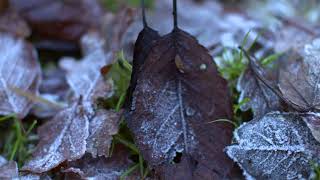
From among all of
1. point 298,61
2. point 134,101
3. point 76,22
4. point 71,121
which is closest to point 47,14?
point 76,22

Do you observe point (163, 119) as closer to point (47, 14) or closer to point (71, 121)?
point (71, 121)

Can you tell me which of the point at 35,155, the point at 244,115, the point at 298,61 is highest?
the point at 298,61

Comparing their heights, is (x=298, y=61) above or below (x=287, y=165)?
above

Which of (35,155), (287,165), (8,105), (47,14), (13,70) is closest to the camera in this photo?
(287,165)

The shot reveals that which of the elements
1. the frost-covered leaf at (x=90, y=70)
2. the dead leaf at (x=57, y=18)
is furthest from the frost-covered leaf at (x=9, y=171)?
the dead leaf at (x=57, y=18)

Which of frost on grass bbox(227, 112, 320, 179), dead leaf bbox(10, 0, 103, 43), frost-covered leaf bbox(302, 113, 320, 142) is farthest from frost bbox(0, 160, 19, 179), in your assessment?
dead leaf bbox(10, 0, 103, 43)

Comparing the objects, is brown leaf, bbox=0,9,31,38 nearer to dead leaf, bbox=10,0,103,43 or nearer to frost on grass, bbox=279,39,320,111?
dead leaf, bbox=10,0,103,43

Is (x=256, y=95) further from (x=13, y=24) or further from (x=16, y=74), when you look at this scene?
(x=13, y=24)
